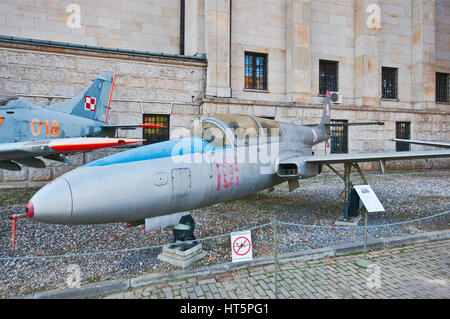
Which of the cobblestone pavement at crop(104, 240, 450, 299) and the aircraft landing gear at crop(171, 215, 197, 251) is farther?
the aircraft landing gear at crop(171, 215, 197, 251)

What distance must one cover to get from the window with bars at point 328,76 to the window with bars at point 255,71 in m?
3.44

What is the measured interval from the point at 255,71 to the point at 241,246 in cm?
1132

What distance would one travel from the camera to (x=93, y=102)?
846 cm

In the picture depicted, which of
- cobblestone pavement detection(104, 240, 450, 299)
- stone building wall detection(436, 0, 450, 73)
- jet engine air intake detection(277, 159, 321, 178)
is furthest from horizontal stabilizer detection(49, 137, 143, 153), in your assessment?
stone building wall detection(436, 0, 450, 73)

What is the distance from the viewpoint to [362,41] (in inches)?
551

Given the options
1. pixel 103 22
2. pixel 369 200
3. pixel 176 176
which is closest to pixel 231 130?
pixel 176 176

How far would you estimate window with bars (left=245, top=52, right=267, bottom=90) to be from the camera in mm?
12883

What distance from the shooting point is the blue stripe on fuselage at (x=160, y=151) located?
3027 millimetres

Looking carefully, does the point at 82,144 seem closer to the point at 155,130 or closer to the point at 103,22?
the point at 155,130

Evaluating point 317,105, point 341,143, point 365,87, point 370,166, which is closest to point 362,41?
point 365,87

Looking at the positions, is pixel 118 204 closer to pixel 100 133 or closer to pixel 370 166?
pixel 100 133

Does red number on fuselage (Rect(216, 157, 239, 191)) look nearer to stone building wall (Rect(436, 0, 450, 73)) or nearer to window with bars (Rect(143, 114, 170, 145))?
window with bars (Rect(143, 114, 170, 145))
